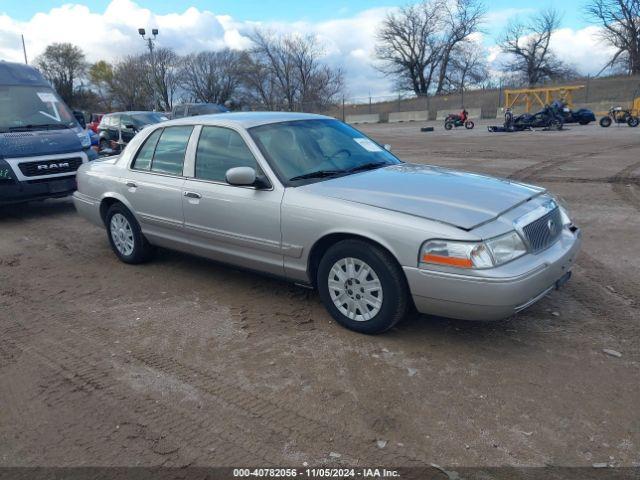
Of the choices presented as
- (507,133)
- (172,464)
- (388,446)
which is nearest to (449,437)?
(388,446)

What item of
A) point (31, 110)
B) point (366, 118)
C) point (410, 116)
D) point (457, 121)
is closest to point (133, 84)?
point (366, 118)

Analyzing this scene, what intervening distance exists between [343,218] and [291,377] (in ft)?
3.78

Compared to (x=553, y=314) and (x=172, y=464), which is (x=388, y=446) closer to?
(x=172, y=464)

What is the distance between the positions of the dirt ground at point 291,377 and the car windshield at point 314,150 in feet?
3.68

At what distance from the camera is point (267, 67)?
69.1 meters

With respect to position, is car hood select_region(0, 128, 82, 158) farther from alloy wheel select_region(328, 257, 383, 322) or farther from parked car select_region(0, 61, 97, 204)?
alloy wheel select_region(328, 257, 383, 322)

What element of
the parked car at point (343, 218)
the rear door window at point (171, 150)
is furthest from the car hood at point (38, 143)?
the rear door window at point (171, 150)

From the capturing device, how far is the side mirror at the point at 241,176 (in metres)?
4.21

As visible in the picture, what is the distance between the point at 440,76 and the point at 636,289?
6991 cm

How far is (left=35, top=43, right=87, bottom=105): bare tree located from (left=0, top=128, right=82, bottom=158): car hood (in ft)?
257

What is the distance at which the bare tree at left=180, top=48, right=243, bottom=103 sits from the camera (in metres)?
72.4

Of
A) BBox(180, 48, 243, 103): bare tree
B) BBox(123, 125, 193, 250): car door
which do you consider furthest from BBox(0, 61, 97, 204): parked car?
BBox(180, 48, 243, 103): bare tree

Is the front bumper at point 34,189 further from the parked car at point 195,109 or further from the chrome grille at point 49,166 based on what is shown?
the parked car at point 195,109

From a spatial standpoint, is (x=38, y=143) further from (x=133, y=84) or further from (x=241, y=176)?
(x=133, y=84)
